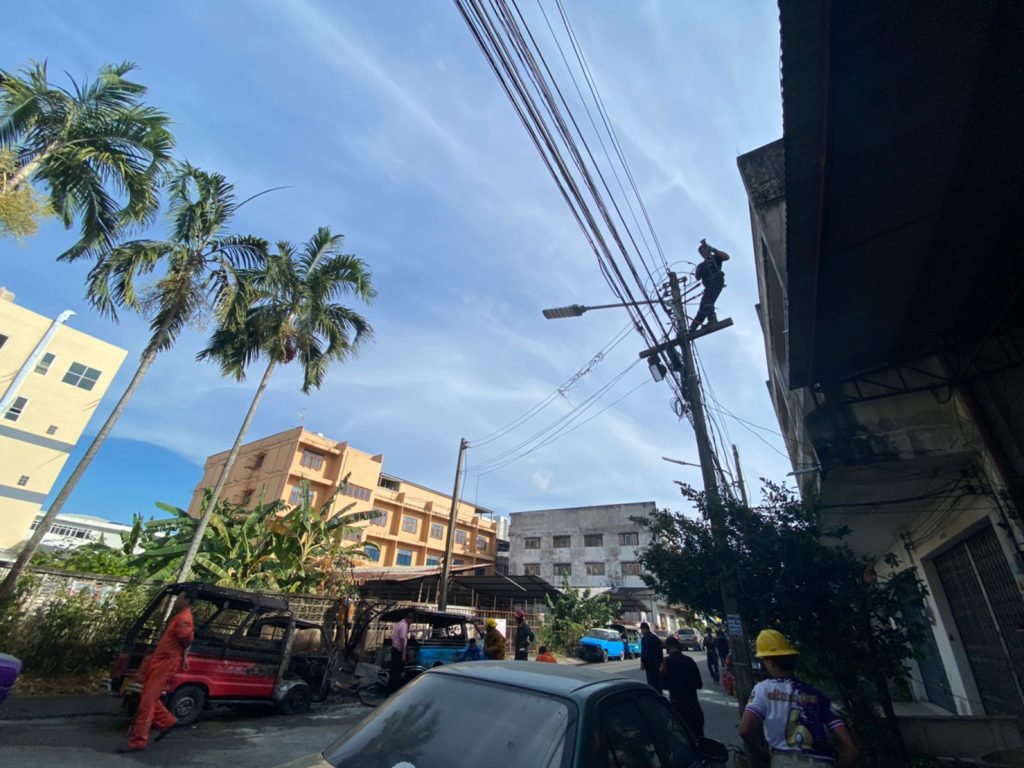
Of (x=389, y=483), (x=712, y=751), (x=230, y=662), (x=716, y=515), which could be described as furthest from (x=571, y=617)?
(x=712, y=751)

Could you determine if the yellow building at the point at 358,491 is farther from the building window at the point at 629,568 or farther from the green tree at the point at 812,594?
the green tree at the point at 812,594

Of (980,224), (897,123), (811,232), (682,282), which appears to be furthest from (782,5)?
(682,282)

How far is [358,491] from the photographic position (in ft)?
134

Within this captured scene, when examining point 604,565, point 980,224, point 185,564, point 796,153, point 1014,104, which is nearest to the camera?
point 1014,104

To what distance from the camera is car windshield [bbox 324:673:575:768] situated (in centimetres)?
217

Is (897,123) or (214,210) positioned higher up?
(214,210)

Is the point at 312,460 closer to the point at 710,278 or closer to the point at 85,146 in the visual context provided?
the point at 85,146

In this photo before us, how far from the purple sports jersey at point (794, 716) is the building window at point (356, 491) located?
40.7 metres

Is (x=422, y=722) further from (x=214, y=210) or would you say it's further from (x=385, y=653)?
(x=214, y=210)

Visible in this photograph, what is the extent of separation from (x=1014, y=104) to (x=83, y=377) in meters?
43.3

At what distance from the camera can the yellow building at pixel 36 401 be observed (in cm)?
2784

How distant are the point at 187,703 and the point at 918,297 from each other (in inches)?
441

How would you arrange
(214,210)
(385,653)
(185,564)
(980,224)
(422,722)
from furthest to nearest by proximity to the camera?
(214,210) < (385,653) < (185,564) < (980,224) < (422,722)

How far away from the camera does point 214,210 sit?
1234 cm
